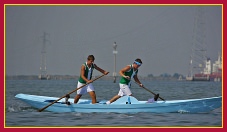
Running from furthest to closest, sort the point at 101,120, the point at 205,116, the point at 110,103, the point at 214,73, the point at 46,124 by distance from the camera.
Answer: the point at 214,73
the point at 110,103
the point at 205,116
the point at 101,120
the point at 46,124

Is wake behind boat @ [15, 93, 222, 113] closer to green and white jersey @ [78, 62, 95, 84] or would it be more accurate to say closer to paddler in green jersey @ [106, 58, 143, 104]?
paddler in green jersey @ [106, 58, 143, 104]

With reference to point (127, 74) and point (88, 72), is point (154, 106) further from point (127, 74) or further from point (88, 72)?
point (88, 72)

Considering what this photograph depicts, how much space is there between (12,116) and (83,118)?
2689mm

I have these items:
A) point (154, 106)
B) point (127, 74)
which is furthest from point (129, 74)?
point (154, 106)

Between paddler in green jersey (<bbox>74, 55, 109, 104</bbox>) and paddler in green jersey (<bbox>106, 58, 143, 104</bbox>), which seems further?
paddler in green jersey (<bbox>74, 55, 109, 104</bbox>)

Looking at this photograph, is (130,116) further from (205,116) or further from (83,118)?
(205,116)

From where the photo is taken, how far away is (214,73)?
15325 centimetres

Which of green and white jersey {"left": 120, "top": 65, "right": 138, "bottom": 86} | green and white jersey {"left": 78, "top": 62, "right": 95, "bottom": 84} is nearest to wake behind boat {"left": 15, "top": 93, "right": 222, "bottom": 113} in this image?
green and white jersey {"left": 120, "top": 65, "right": 138, "bottom": 86}

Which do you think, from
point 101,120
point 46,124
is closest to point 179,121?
point 101,120

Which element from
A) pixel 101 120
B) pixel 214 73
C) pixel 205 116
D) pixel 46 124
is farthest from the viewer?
pixel 214 73

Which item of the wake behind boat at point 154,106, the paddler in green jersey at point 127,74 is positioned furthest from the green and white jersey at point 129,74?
the wake behind boat at point 154,106

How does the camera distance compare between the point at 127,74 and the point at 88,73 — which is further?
the point at 88,73

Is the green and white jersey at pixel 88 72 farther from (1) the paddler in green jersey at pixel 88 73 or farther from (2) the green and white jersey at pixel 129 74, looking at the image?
(2) the green and white jersey at pixel 129 74

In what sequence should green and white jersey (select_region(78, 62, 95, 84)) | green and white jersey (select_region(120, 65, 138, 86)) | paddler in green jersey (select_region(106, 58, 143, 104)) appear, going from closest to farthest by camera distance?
paddler in green jersey (select_region(106, 58, 143, 104)) → green and white jersey (select_region(120, 65, 138, 86)) → green and white jersey (select_region(78, 62, 95, 84))
